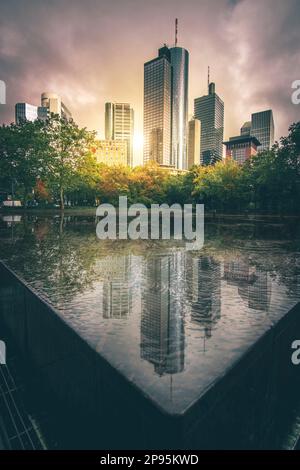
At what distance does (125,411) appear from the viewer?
2.53m

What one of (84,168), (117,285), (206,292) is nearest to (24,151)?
(84,168)

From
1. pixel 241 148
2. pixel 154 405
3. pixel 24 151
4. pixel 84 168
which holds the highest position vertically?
pixel 241 148

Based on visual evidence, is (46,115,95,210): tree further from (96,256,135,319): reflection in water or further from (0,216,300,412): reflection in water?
(96,256,135,319): reflection in water

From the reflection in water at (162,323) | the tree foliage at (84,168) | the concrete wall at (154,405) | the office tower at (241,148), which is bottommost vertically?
the concrete wall at (154,405)

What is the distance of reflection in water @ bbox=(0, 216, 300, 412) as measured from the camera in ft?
9.29

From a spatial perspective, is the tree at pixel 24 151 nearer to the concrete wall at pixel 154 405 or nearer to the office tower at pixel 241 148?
the concrete wall at pixel 154 405

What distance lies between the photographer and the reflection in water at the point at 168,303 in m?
2.83

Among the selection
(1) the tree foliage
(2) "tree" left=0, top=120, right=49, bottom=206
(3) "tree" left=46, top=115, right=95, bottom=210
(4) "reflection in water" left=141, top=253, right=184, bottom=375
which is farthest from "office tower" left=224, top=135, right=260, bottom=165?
(4) "reflection in water" left=141, top=253, right=184, bottom=375

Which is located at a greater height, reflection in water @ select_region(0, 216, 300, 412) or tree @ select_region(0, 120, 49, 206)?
tree @ select_region(0, 120, 49, 206)

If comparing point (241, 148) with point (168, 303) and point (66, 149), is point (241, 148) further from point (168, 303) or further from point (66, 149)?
point (168, 303)

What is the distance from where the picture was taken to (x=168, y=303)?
4805mm

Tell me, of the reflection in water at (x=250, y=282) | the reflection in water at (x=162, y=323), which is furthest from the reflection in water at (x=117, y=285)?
the reflection in water at (x=250, y=282)
